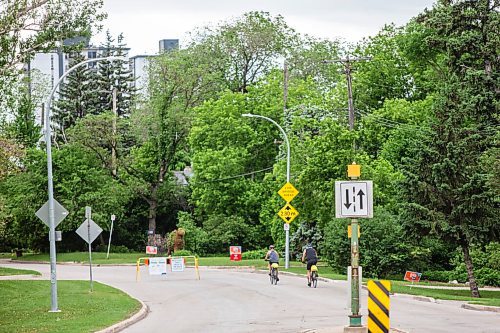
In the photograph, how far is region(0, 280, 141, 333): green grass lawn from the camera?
21734 millimetres

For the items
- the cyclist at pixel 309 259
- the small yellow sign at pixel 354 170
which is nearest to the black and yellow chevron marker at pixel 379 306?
the small yellow sign at pixel 354 170

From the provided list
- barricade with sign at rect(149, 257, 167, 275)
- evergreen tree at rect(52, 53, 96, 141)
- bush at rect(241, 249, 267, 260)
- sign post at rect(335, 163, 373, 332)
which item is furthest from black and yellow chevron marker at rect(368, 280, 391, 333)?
evergreen tree at rect(52, 53, 96, 141)

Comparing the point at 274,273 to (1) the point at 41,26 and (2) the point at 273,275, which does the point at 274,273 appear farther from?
(1) the point at 41,26

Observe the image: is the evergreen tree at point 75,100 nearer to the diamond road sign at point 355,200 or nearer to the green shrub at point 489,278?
the green shrub at point 489,278

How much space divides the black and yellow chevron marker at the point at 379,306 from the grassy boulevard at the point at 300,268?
1223cm

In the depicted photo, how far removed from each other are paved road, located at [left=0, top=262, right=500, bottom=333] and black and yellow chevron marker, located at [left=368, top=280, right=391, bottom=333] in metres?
3.87

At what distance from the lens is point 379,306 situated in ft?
54.1

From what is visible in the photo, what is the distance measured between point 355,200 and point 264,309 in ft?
28.8

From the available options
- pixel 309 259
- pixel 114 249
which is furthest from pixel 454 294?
pixel 114 249

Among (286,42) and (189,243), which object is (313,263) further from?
(286,42)

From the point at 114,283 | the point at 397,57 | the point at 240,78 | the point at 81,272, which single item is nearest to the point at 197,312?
the point at 114,283

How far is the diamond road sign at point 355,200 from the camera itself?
18.8 m

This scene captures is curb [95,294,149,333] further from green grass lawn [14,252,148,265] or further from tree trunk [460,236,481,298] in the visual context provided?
green grass lawn [14,252,148,265]

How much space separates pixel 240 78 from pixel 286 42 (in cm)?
538
